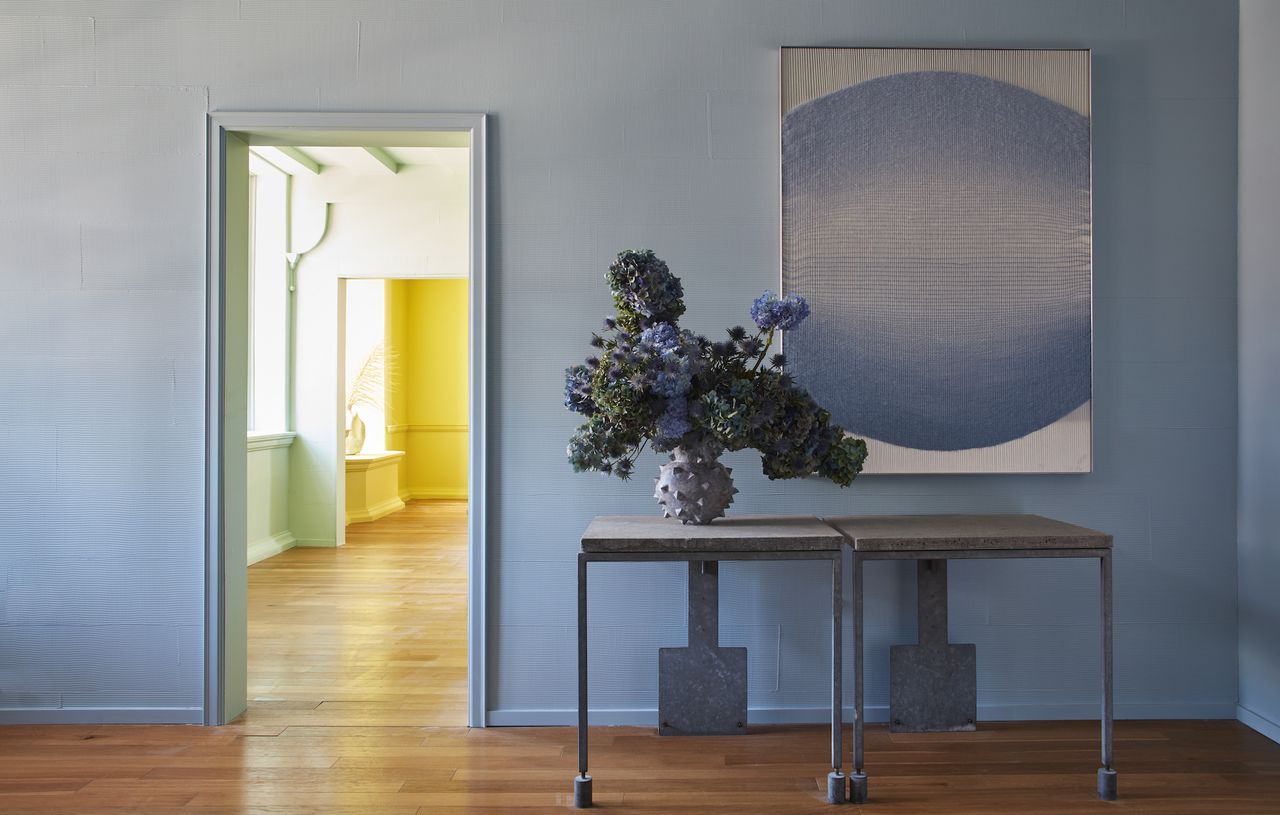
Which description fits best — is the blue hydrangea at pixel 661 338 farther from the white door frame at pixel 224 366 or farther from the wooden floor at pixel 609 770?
the wooden floor at pixel 609 770

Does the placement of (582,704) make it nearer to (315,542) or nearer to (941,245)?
(941,245)

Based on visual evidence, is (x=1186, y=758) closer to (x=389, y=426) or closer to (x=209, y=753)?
(x=209, y=753)

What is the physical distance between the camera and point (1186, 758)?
3035 millimetres

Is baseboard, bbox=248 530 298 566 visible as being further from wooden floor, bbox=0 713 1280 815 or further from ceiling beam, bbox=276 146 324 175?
wooden floor, bbox=0 713 1280 815

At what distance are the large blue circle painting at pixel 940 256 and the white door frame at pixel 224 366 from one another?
109cm

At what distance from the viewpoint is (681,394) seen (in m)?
2.64

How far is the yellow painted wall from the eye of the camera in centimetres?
1213

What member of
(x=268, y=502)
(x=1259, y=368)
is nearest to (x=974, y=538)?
(x=1259, y=368)

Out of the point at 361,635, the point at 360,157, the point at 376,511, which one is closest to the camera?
the point at 361,635

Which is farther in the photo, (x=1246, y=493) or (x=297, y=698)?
(x=297, y=698)

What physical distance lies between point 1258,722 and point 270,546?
21.1 ft

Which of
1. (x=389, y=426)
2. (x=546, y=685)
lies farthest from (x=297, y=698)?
(x=389, y=426)

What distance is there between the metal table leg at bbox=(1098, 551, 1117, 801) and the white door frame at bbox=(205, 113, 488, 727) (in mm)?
1957

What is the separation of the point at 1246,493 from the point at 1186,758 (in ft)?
3.16
